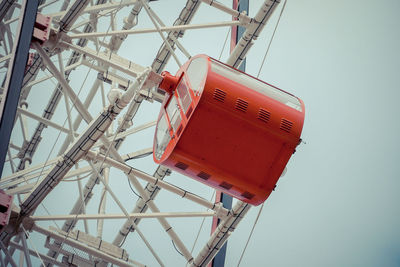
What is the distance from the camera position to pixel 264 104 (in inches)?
392

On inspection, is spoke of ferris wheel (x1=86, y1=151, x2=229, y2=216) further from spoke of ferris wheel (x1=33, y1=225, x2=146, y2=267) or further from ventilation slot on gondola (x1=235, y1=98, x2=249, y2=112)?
ventilation slot on gondola (x1=235, y1=98, x2=249, y2=112)

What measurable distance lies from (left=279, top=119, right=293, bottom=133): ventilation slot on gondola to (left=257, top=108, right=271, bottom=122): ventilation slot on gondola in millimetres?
248

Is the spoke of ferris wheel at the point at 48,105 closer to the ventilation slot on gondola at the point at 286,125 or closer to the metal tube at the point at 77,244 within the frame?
the metal tube at the point at 77,244

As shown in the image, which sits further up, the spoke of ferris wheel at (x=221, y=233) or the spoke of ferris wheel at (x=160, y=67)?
the spoke of ferris wheel at (x=160, y=67)

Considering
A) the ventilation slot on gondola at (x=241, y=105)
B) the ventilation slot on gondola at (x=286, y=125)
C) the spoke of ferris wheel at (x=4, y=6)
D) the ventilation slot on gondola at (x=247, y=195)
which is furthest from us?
the spoke of ferris wheel at (x=4, y=6)

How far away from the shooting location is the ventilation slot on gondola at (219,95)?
31.7 ft

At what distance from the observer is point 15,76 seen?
9875mm

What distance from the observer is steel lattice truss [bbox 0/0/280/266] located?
41.2ft

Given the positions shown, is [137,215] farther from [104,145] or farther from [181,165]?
[181,165]

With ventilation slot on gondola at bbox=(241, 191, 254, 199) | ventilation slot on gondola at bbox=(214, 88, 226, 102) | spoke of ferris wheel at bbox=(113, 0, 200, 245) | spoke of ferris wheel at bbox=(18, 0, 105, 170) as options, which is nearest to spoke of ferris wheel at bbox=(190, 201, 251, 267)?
ventilation slot on gondola at bbox=(241, 191, 254, 199)

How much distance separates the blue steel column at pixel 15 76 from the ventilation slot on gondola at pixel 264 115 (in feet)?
12.6

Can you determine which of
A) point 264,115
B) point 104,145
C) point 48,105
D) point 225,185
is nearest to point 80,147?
point 104,145

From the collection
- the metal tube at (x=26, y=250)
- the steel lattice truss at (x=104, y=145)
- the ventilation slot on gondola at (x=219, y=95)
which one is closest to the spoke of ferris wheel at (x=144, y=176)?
the steel lattice truss at (x=104, y=145)

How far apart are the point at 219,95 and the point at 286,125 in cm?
120
